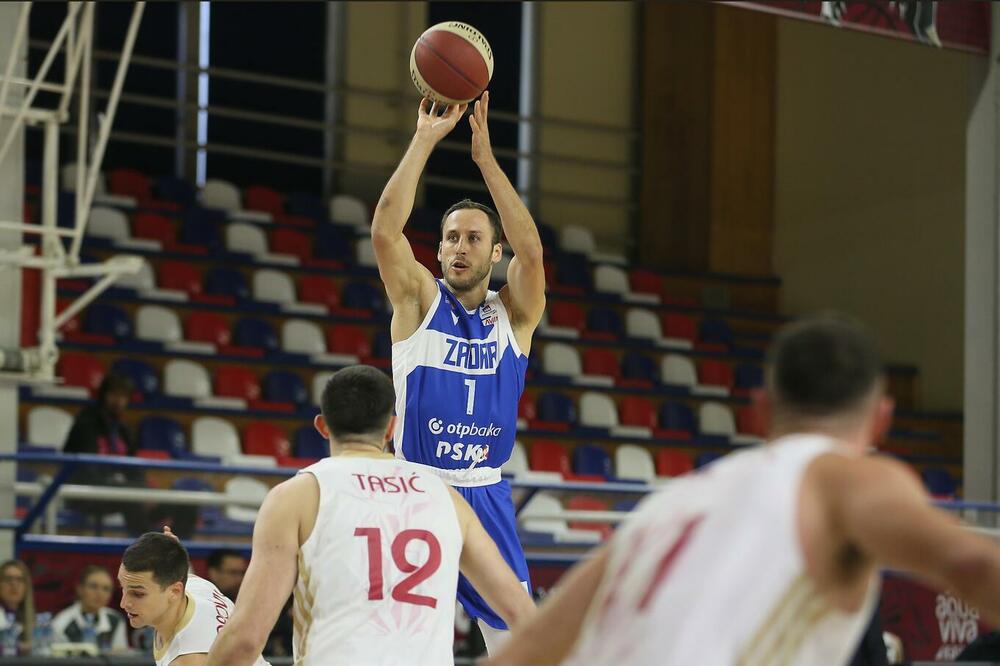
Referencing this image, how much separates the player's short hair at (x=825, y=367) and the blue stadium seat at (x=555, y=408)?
1244 centimetres

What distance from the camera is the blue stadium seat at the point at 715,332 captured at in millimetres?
17422

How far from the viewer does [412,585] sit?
149 inches

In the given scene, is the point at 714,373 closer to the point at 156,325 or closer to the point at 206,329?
the point at 206,329

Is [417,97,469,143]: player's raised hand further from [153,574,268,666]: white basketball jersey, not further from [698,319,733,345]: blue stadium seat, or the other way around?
[698,319,733,345]: blue stadium seat

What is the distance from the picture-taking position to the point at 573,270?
56.0 ft

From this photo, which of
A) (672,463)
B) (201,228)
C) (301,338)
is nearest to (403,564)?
(301,338)

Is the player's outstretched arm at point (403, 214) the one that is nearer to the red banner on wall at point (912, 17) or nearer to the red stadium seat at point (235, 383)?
the red banner on wall at point (912, 17)

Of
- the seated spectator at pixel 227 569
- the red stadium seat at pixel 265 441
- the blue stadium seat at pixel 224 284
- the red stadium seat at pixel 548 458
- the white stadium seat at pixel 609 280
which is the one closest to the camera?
the seated spectator at pixel 227 569

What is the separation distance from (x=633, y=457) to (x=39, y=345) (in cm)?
629

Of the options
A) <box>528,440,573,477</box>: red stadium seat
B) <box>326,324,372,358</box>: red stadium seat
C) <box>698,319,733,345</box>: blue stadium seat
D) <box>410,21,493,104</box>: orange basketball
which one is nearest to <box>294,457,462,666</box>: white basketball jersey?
<box>410,21,493,104</box>: orange basketball

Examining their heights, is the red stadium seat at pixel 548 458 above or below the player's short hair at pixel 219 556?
above

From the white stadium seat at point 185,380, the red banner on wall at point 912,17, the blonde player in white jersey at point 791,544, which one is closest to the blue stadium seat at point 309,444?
the white stadium seat at point 185,380

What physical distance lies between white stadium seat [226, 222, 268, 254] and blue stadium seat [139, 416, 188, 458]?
287 centimetres

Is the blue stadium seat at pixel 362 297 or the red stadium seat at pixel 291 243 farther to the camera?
the red stadium seat at pixel 291 243
